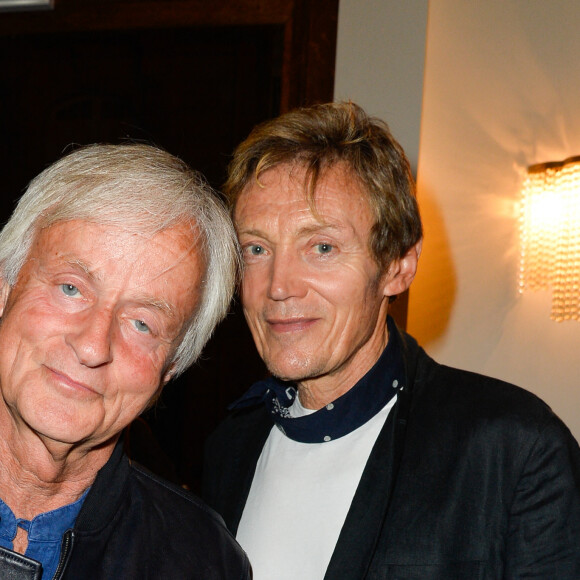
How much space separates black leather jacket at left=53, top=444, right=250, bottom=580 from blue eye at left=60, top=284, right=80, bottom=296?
1.20 ft

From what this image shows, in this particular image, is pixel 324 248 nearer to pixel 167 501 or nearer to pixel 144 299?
pixel 144 299

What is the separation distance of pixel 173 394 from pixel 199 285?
1943mm

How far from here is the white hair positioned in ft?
5.41

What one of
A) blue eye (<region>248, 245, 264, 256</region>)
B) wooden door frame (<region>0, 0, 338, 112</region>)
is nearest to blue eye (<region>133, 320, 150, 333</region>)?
blue eye (<region>248, 245, 264, 256</region>)

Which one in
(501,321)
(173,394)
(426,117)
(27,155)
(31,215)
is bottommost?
(173,394)

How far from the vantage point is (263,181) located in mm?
2104

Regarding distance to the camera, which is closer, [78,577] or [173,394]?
[78,577]

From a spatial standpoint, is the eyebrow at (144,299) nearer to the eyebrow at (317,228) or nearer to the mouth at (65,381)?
the mouth at (65,381)

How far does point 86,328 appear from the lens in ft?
5.16

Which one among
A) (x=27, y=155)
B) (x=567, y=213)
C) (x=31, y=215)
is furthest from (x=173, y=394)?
(x=31, y=215)

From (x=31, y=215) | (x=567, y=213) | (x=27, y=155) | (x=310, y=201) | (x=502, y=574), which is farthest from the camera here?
(x=27, y=155)

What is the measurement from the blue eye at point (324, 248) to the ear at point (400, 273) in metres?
0.20

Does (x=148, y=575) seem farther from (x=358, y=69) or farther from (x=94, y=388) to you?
(x=358, y=69)

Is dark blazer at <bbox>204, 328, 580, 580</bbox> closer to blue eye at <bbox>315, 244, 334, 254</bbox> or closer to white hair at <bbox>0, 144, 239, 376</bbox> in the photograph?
blue eye at <bbox>315, 244, 334, 254</bbox>
